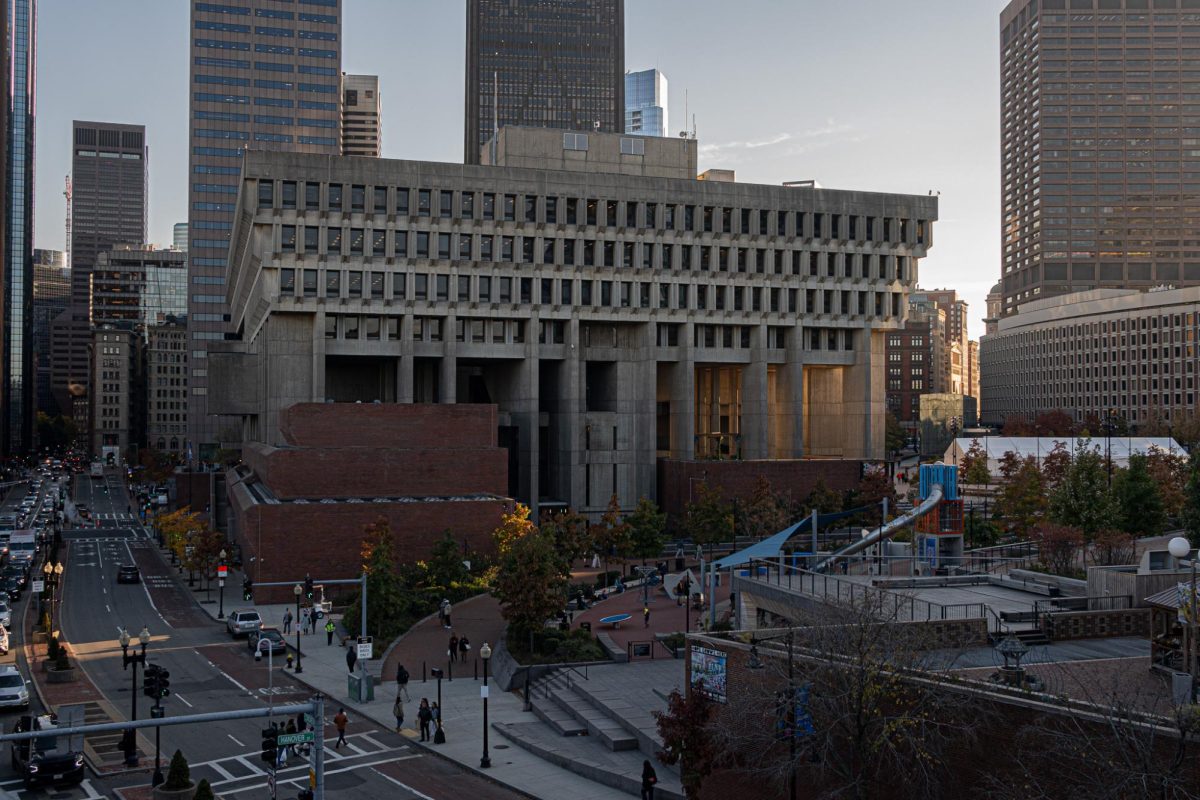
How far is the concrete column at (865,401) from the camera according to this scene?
103 meters

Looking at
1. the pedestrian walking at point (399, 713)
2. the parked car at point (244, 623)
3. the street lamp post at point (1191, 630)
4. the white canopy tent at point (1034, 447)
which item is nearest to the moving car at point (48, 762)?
the pedestrian walking at point (399, 713)

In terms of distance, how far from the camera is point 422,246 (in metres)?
90.9

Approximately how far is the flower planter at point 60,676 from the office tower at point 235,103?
13030 cm

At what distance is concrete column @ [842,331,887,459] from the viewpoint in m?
103

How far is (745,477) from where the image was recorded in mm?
93438

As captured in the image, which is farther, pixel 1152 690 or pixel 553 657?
pixel 553 657

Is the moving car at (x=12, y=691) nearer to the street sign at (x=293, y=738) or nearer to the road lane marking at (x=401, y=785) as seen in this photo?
the road lane marking at (x=401, y=785)

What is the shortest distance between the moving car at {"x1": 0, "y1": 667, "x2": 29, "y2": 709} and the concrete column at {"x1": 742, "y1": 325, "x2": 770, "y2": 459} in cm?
6987

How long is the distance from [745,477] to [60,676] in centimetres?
5948

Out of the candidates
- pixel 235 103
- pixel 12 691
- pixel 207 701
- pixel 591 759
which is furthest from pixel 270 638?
pixel 235 103

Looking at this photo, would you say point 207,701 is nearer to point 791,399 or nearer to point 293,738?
point 293,738

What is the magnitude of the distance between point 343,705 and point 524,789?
12.7m

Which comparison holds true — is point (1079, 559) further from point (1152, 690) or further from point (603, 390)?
point (603, 390)

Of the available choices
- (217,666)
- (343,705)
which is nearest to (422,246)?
(217,666)
